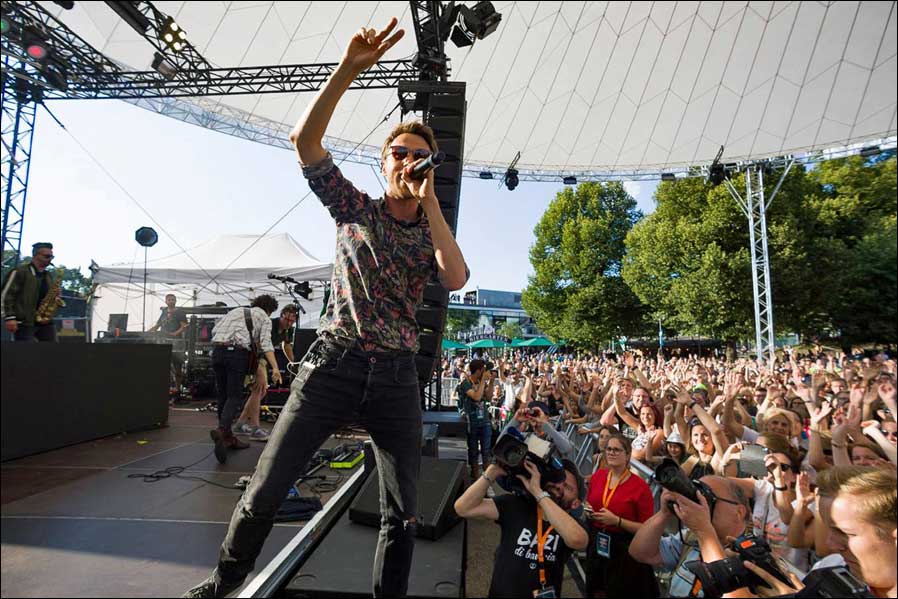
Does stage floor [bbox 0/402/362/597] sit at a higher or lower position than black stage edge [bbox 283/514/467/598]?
higher

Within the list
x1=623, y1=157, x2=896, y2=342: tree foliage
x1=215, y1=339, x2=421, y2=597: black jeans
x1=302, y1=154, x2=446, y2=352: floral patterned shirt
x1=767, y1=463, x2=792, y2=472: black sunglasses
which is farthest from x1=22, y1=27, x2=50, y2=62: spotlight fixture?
x1=623, y1=157, x2=896, y2=342: tree foliage

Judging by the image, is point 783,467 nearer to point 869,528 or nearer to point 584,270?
point 869,528

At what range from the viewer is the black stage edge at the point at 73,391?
861 mm

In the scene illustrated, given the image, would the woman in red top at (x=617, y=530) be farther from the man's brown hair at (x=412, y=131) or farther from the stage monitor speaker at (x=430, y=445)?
the man's brown hair at (x=412, y=131)

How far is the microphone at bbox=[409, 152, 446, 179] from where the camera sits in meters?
1.04

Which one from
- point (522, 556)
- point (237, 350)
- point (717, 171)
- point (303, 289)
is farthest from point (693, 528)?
point (717, 171)

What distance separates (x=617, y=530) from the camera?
2.54m

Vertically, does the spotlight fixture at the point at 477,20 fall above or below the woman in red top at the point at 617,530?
above

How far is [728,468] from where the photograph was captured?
10.8 feet

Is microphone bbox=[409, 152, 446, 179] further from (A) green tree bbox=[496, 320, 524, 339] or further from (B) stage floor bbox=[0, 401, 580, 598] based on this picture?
(A) green tree bbox=[496, 320, 524, 339]

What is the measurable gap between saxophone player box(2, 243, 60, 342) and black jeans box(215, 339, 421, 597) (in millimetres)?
557

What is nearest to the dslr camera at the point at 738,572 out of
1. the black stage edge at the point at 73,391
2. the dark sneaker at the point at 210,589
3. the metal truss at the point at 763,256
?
the dark sneaker at the point at 210,589

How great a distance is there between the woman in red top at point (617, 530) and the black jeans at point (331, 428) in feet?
5.83

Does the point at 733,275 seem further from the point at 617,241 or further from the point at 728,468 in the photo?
the point at 728,468
